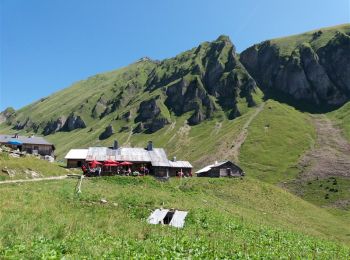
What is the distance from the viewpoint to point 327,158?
525 feet

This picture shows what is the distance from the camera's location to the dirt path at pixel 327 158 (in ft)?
463

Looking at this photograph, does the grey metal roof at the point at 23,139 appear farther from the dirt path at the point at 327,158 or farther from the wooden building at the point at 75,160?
the dirt path at the point at 327,158

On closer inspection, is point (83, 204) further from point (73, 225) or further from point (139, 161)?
point (139, 161)

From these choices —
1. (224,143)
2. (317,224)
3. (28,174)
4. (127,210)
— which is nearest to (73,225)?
(127,210)

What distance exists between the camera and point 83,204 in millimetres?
31656

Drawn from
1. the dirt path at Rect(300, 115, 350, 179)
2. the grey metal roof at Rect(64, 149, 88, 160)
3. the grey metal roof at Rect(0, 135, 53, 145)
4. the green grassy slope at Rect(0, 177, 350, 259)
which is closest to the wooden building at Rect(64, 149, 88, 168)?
the grey metal roof at Rect(64, 149, 88, 160)

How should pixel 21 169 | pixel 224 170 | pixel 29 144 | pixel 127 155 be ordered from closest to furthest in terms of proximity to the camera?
1. pixel 21 169
2. pixel 127 155
3. pixel 224 170
4. pixel 29 144

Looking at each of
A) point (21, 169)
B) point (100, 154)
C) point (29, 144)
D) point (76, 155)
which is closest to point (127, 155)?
point (100, 154)

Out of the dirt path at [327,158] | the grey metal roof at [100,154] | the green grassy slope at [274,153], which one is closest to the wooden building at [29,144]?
the grey metal roof at [100,154]

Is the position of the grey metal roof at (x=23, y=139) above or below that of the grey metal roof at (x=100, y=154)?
above

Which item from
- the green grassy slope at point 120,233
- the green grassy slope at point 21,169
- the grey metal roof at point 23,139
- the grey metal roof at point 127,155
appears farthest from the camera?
the grey metal roof at point 23,139

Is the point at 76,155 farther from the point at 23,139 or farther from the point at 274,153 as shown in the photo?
the point at 274,153

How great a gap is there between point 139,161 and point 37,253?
84508mm

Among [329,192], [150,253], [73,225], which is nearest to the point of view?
[150,253]
